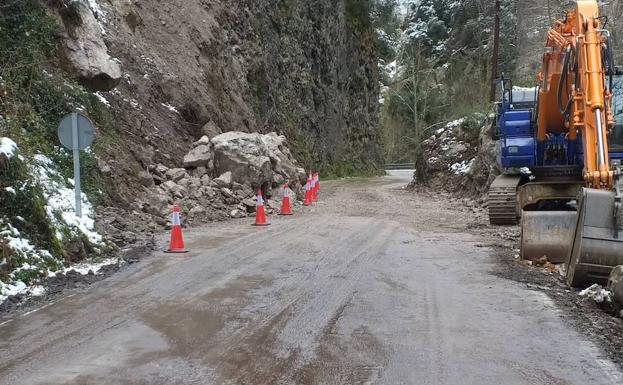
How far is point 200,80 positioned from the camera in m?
22.2

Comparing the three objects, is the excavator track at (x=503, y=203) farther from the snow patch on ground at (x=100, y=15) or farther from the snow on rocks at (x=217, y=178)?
the snow patch on ground at (x=100, y=15)

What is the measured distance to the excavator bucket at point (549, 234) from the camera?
8.91 m

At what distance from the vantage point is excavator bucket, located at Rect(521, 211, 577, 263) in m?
8.91

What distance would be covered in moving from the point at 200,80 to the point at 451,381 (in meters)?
19.1

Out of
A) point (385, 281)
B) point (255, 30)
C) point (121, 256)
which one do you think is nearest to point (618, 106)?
point (385, 281)

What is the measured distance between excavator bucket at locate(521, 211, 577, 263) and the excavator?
14mm

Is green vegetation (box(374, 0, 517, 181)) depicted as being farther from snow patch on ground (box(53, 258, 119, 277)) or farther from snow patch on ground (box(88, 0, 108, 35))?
snow patch on ground (box(53, 258, 119, 277))

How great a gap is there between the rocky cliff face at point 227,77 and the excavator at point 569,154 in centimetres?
841

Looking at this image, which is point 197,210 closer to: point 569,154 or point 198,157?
point 198,157

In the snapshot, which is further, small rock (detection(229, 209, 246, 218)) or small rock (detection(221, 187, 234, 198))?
small rock (detection(221, 187, 234, 198))

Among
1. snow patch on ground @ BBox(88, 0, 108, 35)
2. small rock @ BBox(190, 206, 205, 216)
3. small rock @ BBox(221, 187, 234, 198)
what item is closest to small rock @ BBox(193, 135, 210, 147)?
small rock @ BBox(221, 187, 234, 198)

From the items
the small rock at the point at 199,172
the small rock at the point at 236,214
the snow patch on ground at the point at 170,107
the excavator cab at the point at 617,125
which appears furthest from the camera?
the snow patch on ground at the point at 170,107

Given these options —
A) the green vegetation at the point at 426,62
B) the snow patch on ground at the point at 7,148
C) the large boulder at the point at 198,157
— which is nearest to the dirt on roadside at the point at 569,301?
the snow patch on ground at the point at 7,148

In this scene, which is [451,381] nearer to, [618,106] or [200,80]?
[618,106]
